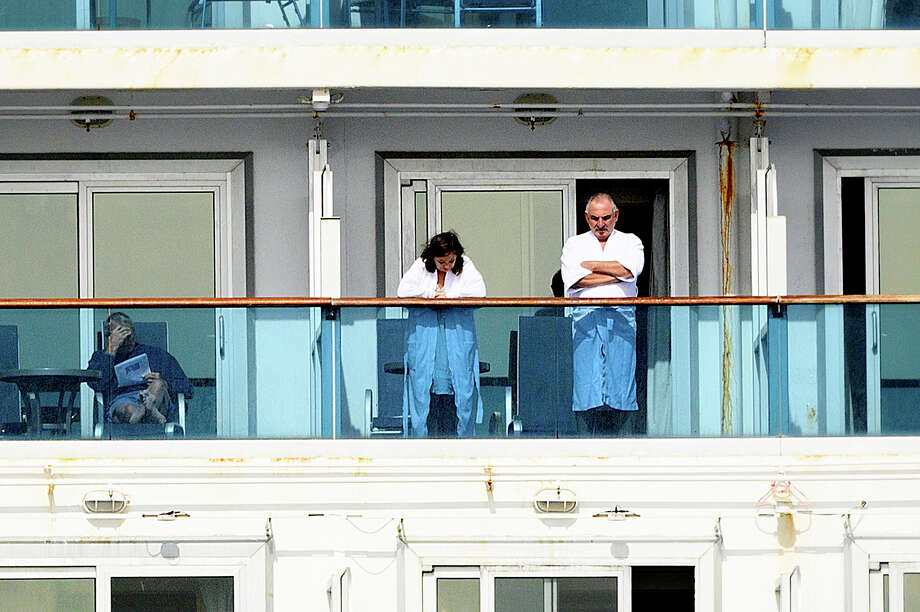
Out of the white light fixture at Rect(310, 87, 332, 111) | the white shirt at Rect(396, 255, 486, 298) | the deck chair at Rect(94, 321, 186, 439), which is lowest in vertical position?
the deck chair at Rect(94, 321, 186, 439)

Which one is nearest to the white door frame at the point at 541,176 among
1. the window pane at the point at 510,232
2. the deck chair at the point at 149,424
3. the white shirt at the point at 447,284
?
the window pane at the point at 510,232

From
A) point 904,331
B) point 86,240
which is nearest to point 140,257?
point 86,240

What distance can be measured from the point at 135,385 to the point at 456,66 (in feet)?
12.4

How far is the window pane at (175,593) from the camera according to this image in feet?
50.6

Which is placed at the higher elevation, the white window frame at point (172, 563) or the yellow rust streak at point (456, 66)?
the yellow rust streak at point (456, 66)

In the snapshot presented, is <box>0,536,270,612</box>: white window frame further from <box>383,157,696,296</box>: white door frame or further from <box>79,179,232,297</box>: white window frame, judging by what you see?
<box>383,157,696,296</box>: white door frame

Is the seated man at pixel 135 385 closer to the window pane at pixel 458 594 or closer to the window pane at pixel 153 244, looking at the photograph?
the window pane at pixel 458 594

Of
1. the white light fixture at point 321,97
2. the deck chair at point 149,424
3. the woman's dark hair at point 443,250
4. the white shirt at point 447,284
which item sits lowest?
the deck chair at point 149,424

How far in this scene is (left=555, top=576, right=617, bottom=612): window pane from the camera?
15.5 m

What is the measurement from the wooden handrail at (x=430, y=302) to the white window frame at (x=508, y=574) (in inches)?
80.0

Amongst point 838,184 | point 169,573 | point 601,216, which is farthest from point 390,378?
point 838,184

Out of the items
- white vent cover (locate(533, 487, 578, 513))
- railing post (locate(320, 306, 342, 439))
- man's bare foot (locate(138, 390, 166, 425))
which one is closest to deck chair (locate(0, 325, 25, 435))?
man's bare foot (locate(138, 390, 166, 425))

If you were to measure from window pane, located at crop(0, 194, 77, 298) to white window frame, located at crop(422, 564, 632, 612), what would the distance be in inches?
188

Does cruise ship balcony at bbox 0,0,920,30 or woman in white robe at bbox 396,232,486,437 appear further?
cruise ship balcony at bbox 0,0,920,30
